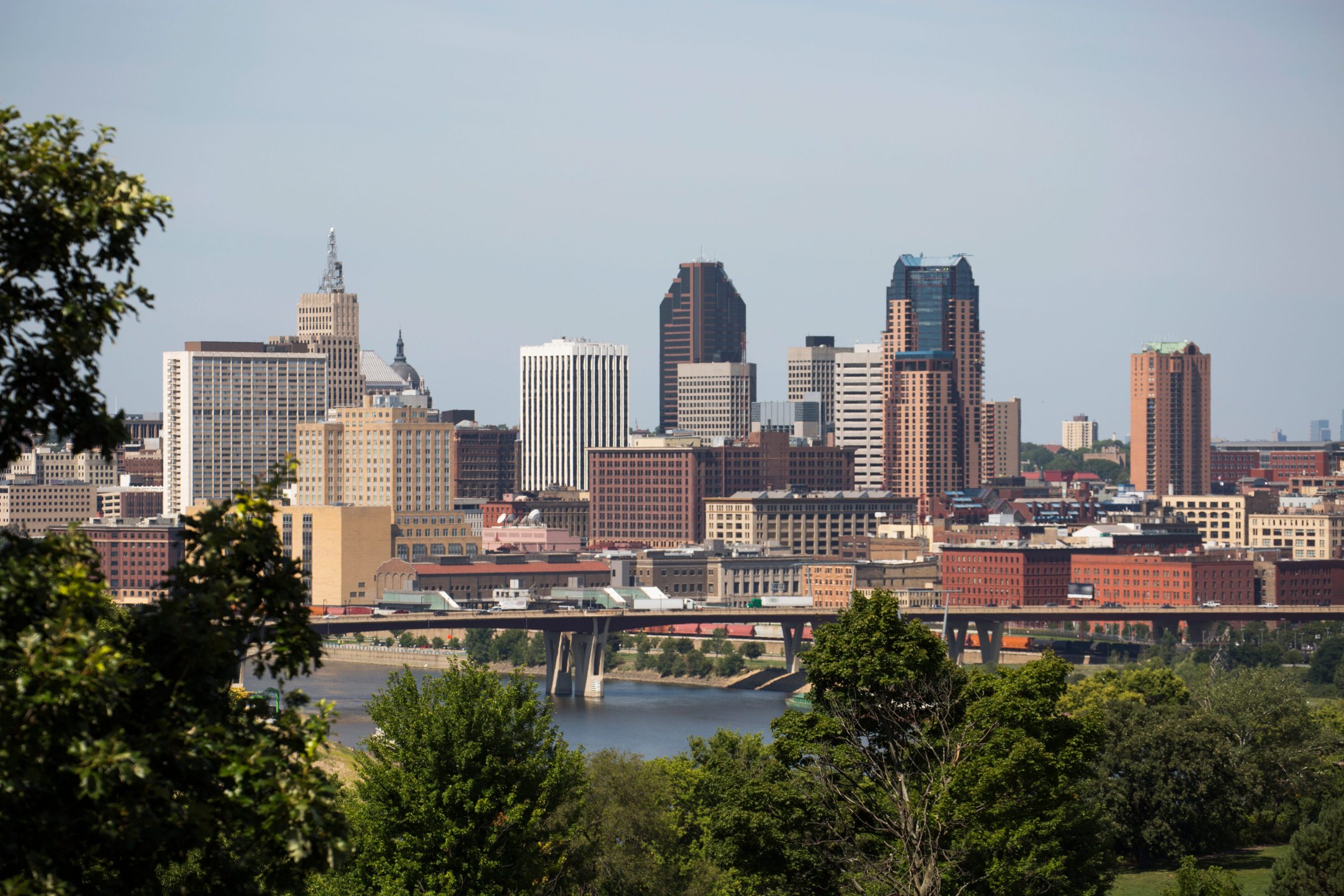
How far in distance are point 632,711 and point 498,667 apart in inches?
1616

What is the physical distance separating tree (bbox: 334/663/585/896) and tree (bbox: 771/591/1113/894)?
3.91m

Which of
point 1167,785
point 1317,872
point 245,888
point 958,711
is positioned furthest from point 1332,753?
point 245,888

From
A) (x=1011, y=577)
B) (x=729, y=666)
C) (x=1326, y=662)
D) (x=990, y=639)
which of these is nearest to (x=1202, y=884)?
(x=1326, y=662)

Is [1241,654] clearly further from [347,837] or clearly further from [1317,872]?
[347,837]

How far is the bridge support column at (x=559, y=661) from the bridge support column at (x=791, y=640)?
56.9 feet

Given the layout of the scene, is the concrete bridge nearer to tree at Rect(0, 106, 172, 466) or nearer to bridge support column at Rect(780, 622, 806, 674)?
bridge support column at Rect(780, 622, 806, 674)

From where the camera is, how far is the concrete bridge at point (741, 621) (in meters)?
154

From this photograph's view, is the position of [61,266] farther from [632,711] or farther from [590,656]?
[590,656]

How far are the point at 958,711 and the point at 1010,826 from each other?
1.94 metres

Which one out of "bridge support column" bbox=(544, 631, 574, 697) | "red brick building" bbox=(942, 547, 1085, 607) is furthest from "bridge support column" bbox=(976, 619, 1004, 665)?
"bridge support column" bbox=(544, 631, 574, 697)

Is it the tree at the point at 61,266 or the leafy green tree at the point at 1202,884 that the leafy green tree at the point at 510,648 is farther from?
the tree at the point at 61,266

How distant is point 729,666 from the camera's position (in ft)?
506

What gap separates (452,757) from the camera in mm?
28312

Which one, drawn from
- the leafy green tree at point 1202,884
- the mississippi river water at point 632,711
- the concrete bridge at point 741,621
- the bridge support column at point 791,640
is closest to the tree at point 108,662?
the leafy green tree at point 1202,884
